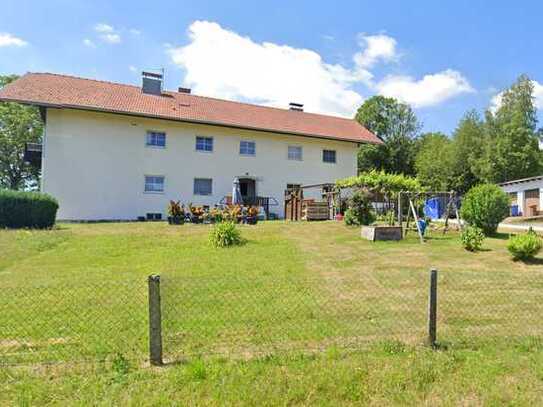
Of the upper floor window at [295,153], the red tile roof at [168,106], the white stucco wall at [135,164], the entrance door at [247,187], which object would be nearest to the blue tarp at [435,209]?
the red tile roof at [168,106]

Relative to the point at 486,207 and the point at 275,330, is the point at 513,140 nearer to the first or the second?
the point at 486,207

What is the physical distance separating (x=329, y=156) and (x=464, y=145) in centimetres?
2283

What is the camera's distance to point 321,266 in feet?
27.5

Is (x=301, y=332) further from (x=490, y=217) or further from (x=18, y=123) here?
(x=18, y=123)

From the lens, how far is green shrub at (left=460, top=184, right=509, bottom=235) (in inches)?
475

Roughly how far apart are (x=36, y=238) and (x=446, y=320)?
11.4 metres

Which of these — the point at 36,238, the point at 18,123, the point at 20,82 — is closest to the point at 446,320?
the point at 36,238

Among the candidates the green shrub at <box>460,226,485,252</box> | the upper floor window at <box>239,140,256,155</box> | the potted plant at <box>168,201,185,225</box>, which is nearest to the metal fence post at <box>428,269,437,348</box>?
the green shrub at <box>460,226,485,252</box>

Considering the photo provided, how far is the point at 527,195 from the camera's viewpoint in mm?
29422

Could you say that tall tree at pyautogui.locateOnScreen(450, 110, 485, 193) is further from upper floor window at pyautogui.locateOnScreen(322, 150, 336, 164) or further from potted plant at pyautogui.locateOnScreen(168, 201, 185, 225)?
potted plant at pyautogui.locateOnScreen(168, 201, 185, 225)

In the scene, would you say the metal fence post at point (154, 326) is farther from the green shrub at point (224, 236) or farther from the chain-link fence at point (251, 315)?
the green shrub at point (224, 236)

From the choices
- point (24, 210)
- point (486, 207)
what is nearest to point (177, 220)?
point (24, 210)

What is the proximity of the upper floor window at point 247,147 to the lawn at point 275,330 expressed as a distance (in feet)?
50.1

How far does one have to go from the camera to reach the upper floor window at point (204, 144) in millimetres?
22703
